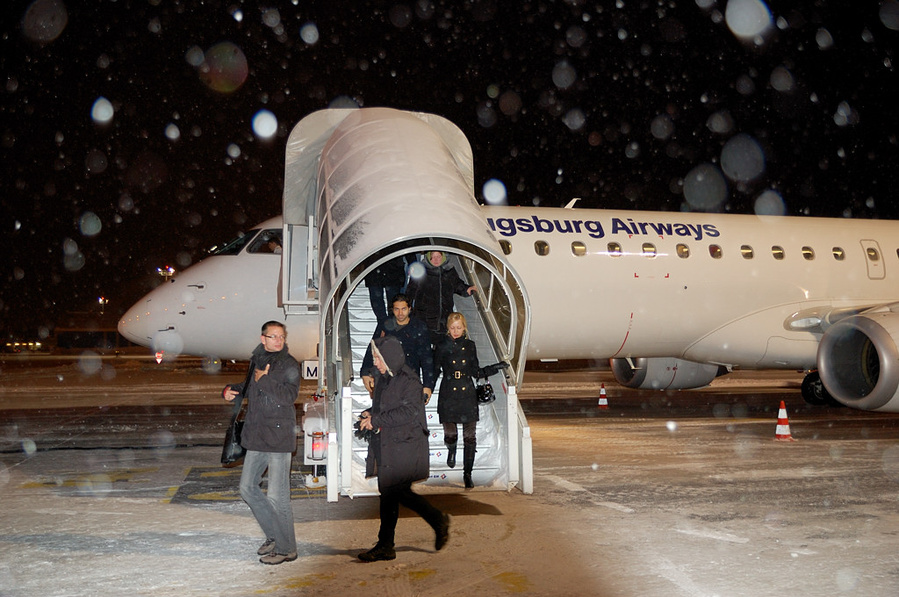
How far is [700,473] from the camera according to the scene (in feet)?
28.5

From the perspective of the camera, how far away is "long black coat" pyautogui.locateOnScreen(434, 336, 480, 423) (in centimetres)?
708

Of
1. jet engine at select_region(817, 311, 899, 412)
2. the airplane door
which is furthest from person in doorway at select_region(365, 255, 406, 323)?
the airplane door

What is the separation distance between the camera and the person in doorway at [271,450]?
17.8ft

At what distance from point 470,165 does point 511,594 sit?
7.10 metres

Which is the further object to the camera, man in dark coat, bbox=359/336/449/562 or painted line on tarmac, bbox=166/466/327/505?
painted line on tarmac, bbox=166/466/327/505

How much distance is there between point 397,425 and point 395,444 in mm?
133

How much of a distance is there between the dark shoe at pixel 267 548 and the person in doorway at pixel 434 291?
13.0 ft

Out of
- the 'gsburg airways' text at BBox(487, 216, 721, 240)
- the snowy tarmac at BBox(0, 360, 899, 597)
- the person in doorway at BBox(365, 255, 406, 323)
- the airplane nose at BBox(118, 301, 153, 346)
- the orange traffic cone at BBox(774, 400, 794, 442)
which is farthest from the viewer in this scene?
the 'gsburg airways' text at BBox(487, 216, 721, 240)

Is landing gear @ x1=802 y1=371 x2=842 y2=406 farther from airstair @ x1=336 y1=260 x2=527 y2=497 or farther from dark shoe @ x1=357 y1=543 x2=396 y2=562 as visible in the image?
dark shoe @ x1=357 y1=543 x2=396 y2=562

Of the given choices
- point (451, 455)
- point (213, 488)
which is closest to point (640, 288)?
point (451, 455)

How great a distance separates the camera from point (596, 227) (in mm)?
14102

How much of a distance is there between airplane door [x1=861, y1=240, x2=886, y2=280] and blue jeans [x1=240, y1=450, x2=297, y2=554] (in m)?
14.0

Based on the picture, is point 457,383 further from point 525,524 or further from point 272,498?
point 272,498

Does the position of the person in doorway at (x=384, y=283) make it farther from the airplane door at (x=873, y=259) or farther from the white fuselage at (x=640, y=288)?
the airplane door at (x=873, y=259)
